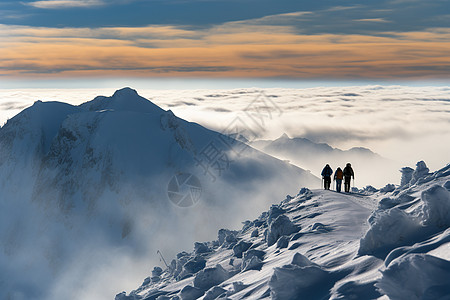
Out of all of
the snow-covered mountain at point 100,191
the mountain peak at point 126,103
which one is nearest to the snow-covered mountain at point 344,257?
the snow-covered mountain at point 100,191

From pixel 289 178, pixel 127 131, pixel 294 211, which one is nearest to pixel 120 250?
pixel 127 131

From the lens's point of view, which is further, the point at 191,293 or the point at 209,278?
the point at 209,278

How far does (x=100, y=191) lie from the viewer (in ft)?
449

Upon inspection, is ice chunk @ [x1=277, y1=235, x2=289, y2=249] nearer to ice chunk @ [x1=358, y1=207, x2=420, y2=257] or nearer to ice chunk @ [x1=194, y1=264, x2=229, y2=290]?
ice chunk @ [x1=194, y1=264, x2=229, y2=290]

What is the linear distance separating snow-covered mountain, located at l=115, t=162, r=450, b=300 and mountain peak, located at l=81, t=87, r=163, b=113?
4892 inches

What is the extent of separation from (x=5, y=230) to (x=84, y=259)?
2764 centimetres

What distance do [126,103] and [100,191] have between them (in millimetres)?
27402

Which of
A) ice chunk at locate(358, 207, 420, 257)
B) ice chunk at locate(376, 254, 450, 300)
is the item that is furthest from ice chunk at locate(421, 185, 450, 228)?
ice chunk at locate(376, 254, 450, 300)

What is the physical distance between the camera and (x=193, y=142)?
152 m

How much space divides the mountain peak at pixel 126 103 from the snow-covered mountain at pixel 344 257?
12425cm

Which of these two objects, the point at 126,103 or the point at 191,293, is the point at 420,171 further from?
the point at 126,103

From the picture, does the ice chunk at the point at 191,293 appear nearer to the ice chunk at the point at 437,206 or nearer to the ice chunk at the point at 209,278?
the ice chunk at the point at 209,278

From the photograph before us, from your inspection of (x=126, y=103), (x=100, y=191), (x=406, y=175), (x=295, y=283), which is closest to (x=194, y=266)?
(x=295, y=283)

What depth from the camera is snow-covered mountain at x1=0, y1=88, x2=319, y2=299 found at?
119688 millimetres
